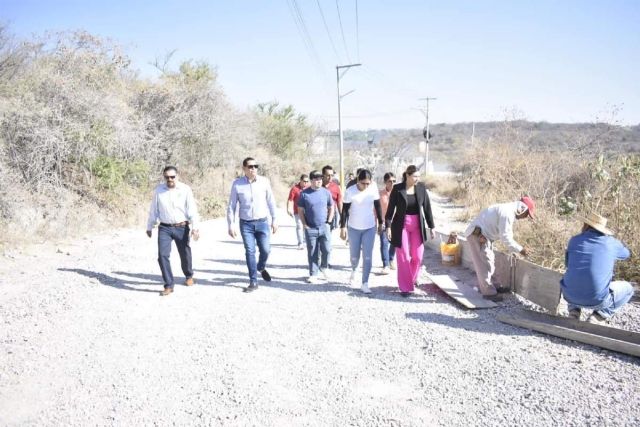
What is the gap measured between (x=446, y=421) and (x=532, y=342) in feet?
5.97

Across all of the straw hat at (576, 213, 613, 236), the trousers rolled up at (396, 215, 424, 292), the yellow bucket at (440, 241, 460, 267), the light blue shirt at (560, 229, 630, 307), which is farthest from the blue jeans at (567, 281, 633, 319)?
the yellow bucket at (440, 241, 460, 267)

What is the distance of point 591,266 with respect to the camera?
4492 millimetres

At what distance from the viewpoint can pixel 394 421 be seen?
10.5 feet

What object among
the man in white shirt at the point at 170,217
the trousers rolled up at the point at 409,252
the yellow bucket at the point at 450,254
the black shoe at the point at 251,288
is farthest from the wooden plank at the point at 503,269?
the man in white shirt at the point at 170,217

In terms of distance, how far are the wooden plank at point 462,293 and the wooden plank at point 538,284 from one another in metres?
0.44

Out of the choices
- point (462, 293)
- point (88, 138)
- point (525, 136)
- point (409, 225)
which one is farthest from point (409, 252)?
point (88, 138)

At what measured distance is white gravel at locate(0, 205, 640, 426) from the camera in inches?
130

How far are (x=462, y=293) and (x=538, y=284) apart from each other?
971mm

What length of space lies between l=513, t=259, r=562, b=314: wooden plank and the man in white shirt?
436 cm

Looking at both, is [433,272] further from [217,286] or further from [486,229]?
[217,286]

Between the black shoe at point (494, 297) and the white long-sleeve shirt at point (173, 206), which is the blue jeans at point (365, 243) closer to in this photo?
the black shoe at point (494, 297)

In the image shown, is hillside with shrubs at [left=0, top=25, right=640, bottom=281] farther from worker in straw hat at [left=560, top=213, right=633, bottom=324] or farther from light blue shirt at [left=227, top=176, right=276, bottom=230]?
light blue shirt at [left=227, top=176, right=276, bottom=230]

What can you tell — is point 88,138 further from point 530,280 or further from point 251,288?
point 530,280

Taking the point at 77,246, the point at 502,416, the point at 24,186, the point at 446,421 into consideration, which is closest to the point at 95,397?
the point at 446,421
